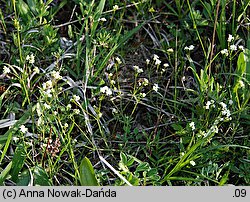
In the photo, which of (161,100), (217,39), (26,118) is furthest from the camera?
(217,39)

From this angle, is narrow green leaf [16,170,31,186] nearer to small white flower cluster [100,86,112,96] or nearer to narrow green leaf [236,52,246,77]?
small white flower cluster [100,86,112,96]

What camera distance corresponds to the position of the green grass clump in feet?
8.13

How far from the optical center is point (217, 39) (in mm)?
3086

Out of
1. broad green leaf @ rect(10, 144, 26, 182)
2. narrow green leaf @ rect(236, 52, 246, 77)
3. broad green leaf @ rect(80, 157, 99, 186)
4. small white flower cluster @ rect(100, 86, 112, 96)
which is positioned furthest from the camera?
narrow green leaf @ rect(236, 52, 246, 77)

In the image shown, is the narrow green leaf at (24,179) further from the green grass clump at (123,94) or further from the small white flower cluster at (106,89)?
the small white flower cluster at (106,89)

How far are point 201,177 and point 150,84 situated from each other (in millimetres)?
646

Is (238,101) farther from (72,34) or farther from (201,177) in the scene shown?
(72,34)

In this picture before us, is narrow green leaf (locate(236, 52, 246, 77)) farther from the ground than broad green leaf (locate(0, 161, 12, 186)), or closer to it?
farther from the ground

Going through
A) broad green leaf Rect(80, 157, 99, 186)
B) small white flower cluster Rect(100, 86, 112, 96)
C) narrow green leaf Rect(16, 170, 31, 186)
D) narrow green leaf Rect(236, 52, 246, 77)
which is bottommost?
narrow green leaf Rect(16, 170, 31, 186)

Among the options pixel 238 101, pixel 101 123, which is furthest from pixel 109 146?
pixel 238 101

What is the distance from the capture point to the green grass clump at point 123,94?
8.13ft

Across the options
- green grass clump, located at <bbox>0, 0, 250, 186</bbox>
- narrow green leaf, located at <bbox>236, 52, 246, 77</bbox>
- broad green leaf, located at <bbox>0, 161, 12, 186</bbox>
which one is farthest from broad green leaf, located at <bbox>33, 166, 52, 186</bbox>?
narrow green leaf, located at <bbox>236, 52, 246, 77</bbox>

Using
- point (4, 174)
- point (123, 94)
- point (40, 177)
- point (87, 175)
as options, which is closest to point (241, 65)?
point (123, 94)

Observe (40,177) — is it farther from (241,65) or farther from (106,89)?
(241,65)
